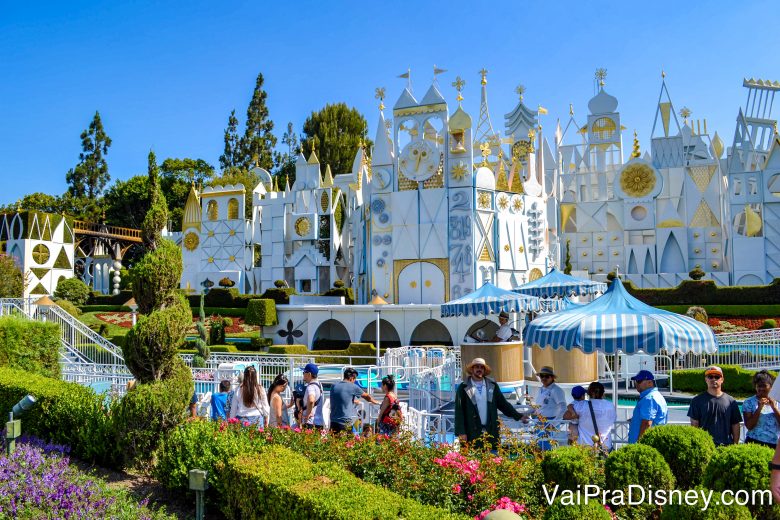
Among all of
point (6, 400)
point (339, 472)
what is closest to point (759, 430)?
point (339, 472)

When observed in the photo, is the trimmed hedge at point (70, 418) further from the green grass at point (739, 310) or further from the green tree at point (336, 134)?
the green tree at point (336, 134)

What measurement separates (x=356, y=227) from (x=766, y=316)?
2332 cm

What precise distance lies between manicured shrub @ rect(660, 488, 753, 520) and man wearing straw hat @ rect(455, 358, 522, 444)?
3.43m

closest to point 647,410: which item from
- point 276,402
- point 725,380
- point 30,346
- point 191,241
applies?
point 276,402

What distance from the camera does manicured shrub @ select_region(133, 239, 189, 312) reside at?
939cm

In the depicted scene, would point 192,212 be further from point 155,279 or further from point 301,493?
point 301,493

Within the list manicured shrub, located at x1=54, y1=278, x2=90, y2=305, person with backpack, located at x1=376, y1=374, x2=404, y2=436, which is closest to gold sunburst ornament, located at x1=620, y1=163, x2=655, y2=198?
manicured shrub, located at x1=54, y1=278, x2=90, y2=305

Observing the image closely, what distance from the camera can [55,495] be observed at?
6.81 metres

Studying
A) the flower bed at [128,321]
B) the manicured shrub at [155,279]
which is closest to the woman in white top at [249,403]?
the manicured shrub at [155,279]

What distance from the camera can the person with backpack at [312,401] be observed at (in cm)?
975

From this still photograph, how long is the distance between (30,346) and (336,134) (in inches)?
2249

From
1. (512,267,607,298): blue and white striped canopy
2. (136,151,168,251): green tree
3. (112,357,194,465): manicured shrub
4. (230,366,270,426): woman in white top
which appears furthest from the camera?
(512,267,607,298): blue and white striped canopy

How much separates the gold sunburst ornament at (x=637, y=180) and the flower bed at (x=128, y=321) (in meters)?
30.4

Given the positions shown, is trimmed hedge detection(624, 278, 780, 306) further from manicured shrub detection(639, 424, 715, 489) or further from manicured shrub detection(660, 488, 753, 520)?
manicured shrub detection(660, 488, 753, 520)
